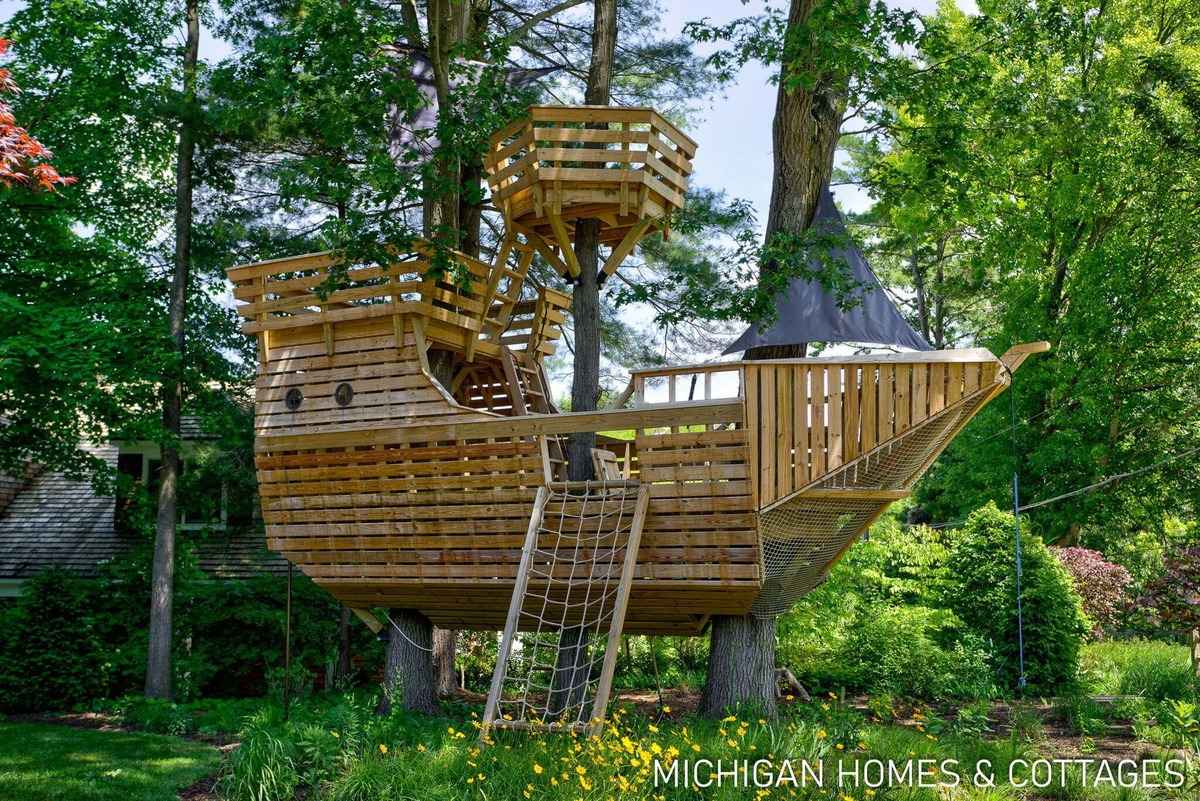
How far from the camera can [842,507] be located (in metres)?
9.66

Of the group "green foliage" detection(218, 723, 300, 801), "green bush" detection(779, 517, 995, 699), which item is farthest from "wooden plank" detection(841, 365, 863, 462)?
"green foliage" detection(218, 723, 300, 801)

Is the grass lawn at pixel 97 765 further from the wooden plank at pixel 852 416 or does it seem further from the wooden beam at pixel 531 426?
the wooden plank at pixel 852 416

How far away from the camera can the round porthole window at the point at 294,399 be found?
434 inches

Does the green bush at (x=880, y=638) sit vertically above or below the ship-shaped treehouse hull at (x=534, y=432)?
below

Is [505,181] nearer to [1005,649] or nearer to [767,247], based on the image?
[767,247]

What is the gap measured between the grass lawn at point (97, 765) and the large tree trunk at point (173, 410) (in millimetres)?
1890

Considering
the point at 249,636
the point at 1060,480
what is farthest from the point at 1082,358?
the point at 249,636

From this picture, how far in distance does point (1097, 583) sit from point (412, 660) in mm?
10821

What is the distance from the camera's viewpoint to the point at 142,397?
14305 millimetres

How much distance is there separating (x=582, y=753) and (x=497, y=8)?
11387mm

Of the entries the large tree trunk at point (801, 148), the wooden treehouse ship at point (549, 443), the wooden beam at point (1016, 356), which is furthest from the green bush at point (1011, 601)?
the wooden beam at point (1016, 356)

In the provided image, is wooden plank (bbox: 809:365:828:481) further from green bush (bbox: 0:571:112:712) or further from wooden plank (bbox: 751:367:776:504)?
green bush (bbox: 0:571:112:712)

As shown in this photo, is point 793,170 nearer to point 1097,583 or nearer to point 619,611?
point 619,611

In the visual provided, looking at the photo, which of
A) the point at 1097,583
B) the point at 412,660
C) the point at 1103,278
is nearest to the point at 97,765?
the point at 412,660
